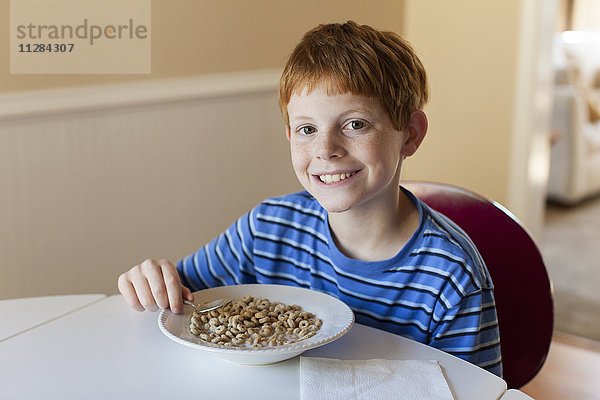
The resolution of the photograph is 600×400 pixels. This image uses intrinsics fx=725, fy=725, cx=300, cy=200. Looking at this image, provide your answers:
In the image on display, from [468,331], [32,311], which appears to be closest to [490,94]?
[468,331]

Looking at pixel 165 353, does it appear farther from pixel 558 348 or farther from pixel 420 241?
pixel 558 348

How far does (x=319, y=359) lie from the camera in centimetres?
106

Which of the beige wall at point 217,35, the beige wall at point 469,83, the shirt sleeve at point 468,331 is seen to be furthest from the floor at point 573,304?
the beige wall at point 217,35

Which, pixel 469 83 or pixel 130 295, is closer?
pixel 130 295

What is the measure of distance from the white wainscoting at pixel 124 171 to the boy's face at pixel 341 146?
3.58 ft

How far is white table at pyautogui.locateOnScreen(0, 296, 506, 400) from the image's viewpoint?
99cm

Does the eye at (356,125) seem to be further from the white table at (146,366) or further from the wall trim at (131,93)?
the wall trim at (131,93)

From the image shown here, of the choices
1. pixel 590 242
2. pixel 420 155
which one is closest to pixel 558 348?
pixel 420 155

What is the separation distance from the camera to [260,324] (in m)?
1.13

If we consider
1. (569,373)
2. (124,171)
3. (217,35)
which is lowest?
(569,373)

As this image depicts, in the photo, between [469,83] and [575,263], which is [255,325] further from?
[575,263]

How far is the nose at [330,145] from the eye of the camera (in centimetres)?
122

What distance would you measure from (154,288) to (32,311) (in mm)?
217

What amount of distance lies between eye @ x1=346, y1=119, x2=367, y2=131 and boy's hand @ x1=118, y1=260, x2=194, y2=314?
0.39m
